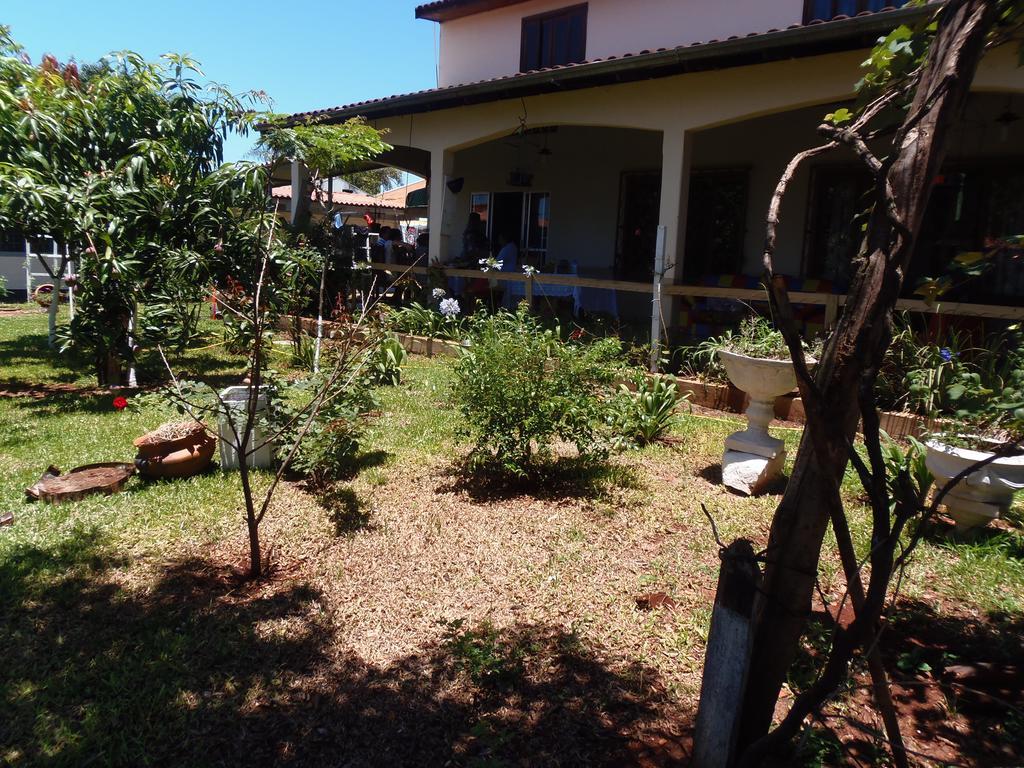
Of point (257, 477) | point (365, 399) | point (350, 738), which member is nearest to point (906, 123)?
point (350, 738)

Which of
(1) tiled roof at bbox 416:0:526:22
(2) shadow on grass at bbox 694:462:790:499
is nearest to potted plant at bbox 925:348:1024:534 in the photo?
(2) shadow on grass at bbox 694:462:790:499

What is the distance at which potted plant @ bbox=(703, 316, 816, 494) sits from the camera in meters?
5.05

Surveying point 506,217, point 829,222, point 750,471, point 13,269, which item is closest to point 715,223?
point 829,222

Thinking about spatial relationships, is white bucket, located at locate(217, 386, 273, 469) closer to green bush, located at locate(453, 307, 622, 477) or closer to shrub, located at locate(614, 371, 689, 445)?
green bush, located at locate(453, 307, 622, 477)

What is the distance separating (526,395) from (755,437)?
1708 millimetres

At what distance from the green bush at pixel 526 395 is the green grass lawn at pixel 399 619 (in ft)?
1.23

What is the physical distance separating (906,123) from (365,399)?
Result: 14.1ft

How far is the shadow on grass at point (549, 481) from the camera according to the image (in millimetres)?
5121

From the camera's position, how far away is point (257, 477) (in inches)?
209

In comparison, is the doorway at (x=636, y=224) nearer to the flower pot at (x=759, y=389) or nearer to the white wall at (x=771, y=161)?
the white wall at (x=771, y=161)

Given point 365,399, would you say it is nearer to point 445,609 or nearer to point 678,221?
point 445,609

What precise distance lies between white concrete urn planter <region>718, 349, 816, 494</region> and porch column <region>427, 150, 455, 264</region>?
7301 millimetres

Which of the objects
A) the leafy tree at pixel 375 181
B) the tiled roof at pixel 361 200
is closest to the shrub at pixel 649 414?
the tiled roof at pixel 361 200

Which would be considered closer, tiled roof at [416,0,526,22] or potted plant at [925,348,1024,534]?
potted plant at [925,348,1024,534]
